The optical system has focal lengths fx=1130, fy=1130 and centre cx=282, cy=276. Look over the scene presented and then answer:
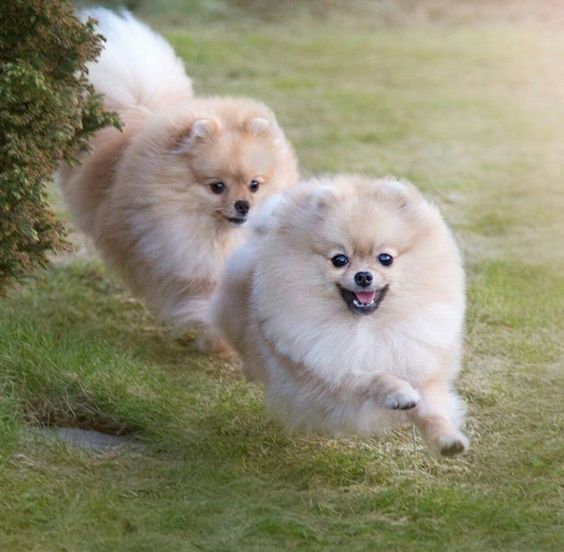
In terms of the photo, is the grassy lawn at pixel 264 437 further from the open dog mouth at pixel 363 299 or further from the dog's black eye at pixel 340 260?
the dog's black eye at pixel 340 260

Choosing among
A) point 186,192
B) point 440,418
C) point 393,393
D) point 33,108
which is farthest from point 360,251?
point 186,192

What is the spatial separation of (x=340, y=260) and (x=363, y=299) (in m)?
0.14

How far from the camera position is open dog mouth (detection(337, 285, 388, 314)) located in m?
3.46

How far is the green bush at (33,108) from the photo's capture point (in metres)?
3.74

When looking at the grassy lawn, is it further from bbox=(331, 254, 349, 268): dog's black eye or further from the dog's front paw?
bbox=(331, 254, 349, 268): dog's black eye

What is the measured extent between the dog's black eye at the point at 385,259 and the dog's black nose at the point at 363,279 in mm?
88

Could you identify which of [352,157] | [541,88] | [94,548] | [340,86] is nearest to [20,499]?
[94,548]

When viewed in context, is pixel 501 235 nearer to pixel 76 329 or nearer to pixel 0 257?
pixel 76 329

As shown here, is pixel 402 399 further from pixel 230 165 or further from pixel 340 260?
pixel 230 165

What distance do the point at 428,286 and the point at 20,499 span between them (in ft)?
4.58

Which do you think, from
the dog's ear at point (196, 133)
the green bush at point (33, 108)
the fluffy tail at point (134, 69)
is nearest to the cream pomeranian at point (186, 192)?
the dog's ear at point (196, 133)

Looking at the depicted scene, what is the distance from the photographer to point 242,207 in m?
4.64

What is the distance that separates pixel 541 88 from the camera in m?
9.67

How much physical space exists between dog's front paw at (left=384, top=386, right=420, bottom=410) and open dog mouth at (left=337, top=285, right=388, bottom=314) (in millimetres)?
280
